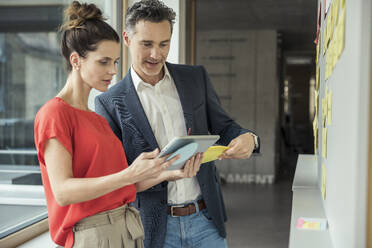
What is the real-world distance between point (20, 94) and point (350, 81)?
189cm

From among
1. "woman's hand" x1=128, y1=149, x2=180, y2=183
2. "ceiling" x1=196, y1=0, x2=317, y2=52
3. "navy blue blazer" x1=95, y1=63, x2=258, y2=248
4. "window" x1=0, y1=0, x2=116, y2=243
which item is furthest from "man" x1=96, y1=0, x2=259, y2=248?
"ceiling" x1=196, y1=0, x2=317, y2=52

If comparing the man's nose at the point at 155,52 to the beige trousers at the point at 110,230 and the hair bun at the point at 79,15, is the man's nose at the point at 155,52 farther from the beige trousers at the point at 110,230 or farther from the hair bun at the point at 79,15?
the beige trousers at the point at 110,230

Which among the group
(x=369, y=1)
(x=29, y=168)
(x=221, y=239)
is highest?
(x=369, y=1)

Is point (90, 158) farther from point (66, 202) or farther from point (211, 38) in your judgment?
point (211, 38)

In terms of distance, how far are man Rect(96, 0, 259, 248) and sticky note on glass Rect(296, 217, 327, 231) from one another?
0.35 metres

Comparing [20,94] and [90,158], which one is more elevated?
[20,94]

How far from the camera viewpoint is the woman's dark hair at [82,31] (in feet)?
4.52

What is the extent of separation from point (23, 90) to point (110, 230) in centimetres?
142

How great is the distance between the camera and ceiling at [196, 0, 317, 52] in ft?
23.5

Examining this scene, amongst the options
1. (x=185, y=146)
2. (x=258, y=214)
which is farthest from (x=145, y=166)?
(x=258, y=214)

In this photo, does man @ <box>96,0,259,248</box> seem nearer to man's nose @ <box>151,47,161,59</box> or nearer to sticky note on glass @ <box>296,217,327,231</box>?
man's nose @ <box>151,47,161,59</box>

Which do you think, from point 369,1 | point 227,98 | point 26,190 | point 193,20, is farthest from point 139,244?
point 227,98

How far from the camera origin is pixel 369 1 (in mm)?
975

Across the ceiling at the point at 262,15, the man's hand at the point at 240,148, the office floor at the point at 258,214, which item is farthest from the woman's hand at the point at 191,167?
the ceiling at the point at 262,15
